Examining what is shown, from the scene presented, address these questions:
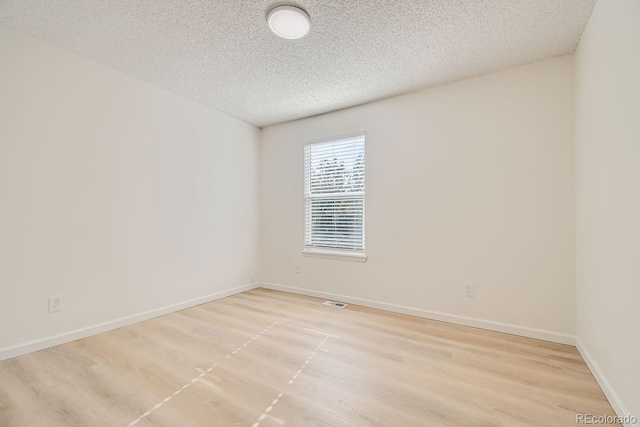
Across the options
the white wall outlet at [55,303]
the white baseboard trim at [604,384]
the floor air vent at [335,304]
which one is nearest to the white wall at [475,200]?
the floor air vent at [335,304]

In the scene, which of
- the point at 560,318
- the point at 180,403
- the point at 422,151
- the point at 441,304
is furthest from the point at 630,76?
the point at 180,403

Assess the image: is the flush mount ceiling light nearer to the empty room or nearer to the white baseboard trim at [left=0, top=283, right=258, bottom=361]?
the empty room

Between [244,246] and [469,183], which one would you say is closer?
[469,183]

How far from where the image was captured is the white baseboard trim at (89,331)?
2.04m

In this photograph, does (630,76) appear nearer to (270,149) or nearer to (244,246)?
(270,149)

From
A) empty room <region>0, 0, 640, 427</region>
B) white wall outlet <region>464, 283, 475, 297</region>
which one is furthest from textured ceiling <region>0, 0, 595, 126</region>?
white wall outlet <region>464, 283, 475, 297</region>

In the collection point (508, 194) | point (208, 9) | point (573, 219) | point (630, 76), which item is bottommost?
point (573, 219)

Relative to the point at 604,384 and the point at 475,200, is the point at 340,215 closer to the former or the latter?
the point at 475,200

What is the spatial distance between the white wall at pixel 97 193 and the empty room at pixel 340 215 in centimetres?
2

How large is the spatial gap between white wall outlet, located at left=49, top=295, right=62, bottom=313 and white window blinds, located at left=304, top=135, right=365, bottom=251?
2.59 meters

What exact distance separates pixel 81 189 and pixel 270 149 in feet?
7.92

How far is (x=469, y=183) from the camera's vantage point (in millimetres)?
2732

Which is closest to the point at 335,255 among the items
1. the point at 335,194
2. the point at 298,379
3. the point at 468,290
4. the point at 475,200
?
the point at 335,194

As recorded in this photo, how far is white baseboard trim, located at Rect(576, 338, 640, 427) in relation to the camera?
139 centimetres
